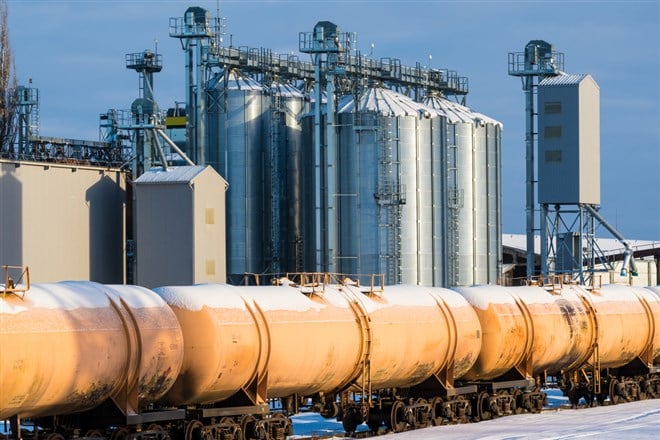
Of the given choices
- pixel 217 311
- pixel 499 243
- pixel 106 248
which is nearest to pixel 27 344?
pixel 217 311

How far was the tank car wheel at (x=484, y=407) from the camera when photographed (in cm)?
3328

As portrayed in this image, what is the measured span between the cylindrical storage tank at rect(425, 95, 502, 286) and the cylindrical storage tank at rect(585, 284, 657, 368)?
21.6 meters

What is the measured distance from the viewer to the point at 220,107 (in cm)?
6003

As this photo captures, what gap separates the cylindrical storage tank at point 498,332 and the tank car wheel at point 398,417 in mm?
2586

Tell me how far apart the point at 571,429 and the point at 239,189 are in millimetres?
31989

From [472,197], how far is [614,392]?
25660 mm

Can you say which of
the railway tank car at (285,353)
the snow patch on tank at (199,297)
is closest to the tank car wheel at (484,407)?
the railway tank car at (285,353)

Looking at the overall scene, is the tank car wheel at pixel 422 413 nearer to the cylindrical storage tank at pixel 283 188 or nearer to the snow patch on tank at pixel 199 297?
the snow patch on tank at pixel 199 297

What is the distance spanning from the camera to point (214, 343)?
24000mm

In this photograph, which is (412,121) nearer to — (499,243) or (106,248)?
(499,243)

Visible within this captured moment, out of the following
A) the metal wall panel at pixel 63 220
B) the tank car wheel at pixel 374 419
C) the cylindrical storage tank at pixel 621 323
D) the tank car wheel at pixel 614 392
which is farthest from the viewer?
the metal wall panel at pixel 63 220

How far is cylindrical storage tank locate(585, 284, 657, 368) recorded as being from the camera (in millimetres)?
37884

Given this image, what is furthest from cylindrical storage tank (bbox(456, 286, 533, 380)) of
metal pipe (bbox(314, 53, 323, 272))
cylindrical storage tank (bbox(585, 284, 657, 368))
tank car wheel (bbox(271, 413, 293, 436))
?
metal pipe (bbox(314, 53, 323, 272))

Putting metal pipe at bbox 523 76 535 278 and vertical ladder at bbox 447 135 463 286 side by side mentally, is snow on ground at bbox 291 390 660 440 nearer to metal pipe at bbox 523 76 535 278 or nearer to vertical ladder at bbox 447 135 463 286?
vertical ladder at bbox 447 135 463 286
